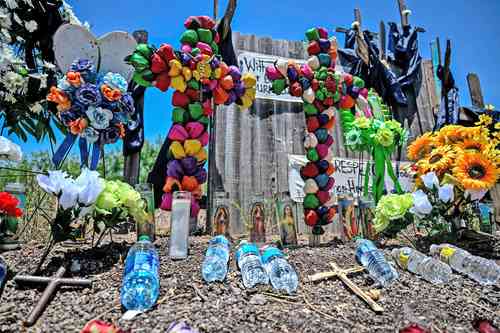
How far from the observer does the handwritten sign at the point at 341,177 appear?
4.11 meters

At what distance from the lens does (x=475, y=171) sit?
2361 mm

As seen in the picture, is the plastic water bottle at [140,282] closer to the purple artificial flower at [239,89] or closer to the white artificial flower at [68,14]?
the purple artificial flower at [239,89]

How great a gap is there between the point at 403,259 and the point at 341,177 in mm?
2529

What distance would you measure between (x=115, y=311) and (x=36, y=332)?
0.23m

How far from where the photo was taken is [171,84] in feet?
8.42

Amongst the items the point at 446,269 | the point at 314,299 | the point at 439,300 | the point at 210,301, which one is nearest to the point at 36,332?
the point at 210,301

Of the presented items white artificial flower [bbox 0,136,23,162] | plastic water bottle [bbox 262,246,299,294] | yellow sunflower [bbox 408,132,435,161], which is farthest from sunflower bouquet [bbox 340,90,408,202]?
white artificial flower [bbox 0,136,23,162]

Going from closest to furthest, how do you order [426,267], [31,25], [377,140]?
1. [426,267]
2. [377,140]
3. [31,25]

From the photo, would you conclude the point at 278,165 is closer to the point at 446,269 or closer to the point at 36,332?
the point at 446,269

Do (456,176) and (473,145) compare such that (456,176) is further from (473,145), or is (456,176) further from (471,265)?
(471,265)

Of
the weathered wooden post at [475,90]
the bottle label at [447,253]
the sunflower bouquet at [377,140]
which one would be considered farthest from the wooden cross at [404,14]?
the bottle label at [447,253]

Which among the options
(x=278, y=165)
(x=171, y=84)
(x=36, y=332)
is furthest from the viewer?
(x=278, y=165)

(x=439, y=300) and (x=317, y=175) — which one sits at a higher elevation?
(x=317, y=175)

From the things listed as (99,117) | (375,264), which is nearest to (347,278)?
(375,264)
